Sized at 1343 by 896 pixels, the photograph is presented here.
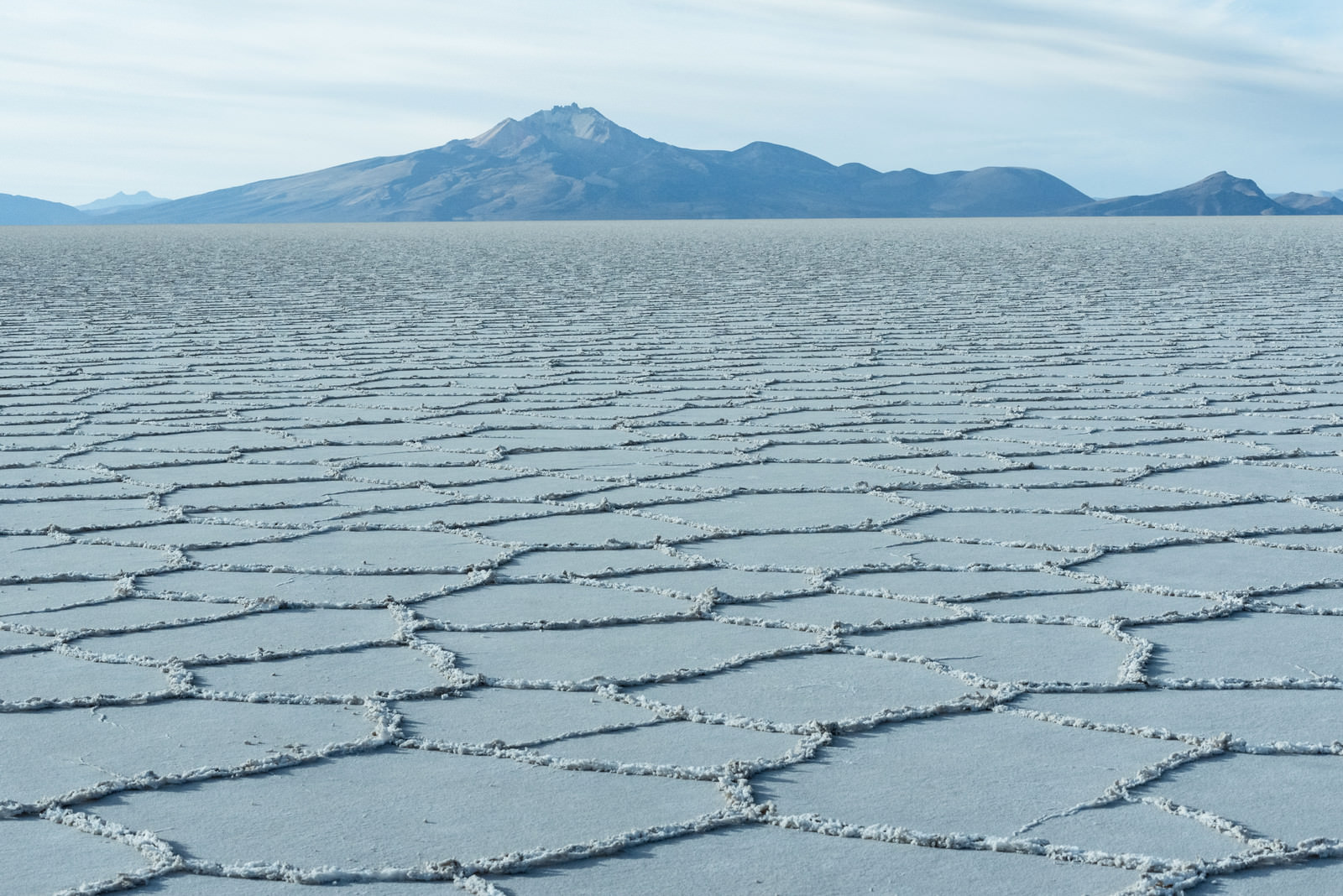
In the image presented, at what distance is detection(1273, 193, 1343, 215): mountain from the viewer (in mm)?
120062

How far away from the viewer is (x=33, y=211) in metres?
180

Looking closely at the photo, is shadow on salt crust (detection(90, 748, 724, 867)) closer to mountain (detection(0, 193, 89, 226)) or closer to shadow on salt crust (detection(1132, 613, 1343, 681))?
shadow on salt crust (detection(1132, 613, 1343, 681))

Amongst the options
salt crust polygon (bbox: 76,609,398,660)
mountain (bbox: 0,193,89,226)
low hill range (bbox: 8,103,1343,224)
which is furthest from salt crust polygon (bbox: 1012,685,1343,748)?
mountain (bbox: 0,193,89,226)

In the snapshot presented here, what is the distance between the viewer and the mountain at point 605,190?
127 m

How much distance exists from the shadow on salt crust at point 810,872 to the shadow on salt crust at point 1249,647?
54 centimetres

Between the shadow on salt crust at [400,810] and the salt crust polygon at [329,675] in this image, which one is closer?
the shadow on salt crust at [400,810]

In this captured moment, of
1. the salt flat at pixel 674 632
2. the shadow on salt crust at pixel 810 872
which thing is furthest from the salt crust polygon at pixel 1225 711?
the shadow on salt crust at pixel 810 872

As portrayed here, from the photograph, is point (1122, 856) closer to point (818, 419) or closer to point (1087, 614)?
point (1087, 614)

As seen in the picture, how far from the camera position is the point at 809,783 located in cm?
135

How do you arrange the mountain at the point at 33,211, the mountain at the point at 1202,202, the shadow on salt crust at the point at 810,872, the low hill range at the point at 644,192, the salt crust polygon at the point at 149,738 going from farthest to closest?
the mountain at the point at 33,211, the low hill range at the point at 644,192, the mountain at the point at 1202,202, the salt crust polygon at the point at 149,738, the shadow on salt crust at the point at 810,872

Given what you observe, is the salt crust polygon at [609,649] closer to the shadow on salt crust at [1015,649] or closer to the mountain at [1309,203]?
the shadow on salt crust at [1015,649]

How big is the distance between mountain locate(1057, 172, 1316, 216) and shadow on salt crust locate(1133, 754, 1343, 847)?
11663 cm

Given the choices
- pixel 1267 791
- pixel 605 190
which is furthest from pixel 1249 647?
pixel 605 190

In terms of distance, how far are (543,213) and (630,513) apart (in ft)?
385
